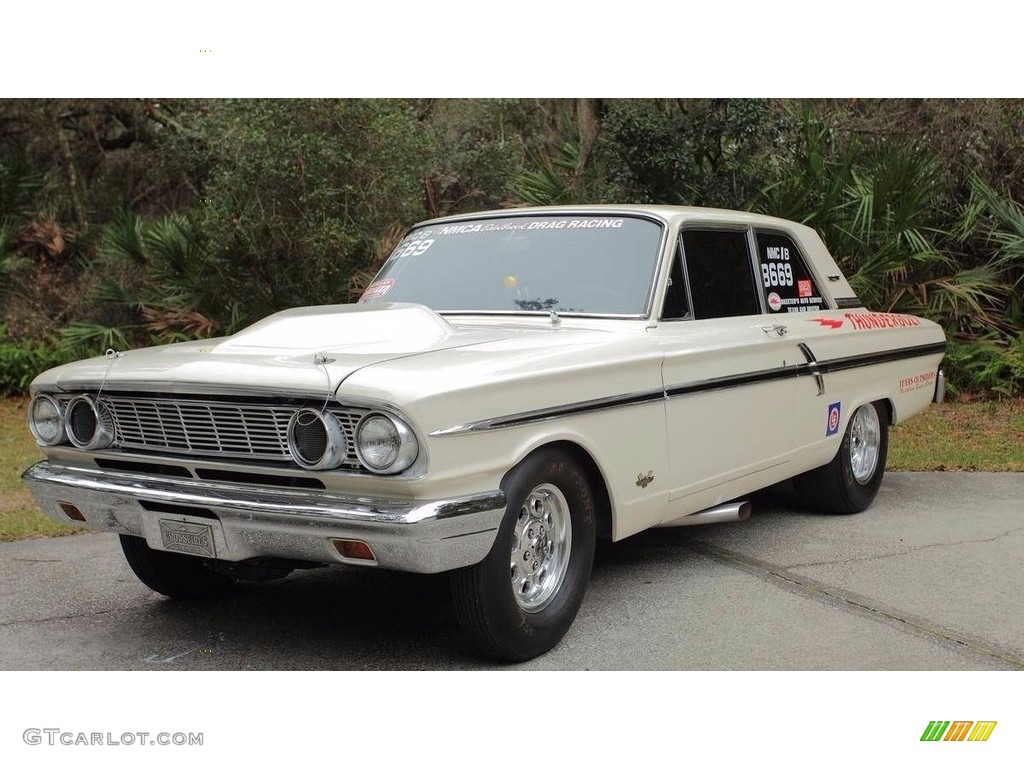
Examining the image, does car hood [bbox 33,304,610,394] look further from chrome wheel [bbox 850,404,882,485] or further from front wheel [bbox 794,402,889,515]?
chrome wheel [bbox 850,404,882,485]

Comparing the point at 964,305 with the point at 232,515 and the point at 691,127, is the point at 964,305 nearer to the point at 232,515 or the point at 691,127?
the point at 691,127

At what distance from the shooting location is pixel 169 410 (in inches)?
162

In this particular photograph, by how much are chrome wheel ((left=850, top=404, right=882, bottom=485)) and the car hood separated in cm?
283

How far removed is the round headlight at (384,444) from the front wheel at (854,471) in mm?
3593

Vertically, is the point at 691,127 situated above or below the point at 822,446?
above

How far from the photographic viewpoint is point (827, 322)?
20.6 feet

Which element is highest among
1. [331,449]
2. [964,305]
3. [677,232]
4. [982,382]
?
[677,232]

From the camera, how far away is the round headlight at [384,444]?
3.60 metres

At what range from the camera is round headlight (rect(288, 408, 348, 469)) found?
370 centimetres

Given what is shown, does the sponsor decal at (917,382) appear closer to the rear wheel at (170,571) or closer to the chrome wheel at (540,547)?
the chrome wheel at (540,547)

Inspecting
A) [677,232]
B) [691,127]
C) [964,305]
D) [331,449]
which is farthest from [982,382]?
[331,449]

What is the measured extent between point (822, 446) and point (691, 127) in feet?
17.9

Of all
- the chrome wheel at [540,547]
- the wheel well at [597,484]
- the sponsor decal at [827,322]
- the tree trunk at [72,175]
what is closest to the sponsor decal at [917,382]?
the sponsor decal at [827,322]

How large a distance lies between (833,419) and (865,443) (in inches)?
31.0
